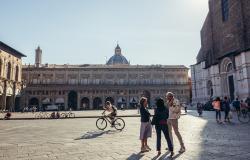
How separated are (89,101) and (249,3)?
4745 cm

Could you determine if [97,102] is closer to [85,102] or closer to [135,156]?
[85,102]

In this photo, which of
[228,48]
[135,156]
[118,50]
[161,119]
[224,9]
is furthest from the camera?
[118,50]

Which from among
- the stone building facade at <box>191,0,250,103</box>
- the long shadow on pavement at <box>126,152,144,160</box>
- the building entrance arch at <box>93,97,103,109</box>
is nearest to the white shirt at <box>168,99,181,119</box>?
the long shadow on pavement at <box>126,152,144,160</box>

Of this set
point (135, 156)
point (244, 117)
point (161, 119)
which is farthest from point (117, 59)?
point (135, 156)

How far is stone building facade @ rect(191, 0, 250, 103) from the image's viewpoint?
89.4ft

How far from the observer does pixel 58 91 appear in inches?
2525

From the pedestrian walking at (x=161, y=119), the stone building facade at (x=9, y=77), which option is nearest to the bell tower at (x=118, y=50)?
the stone building facade at (x=9, y=77)

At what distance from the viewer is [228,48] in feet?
100

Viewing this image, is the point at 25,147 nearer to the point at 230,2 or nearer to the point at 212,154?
the point at 212,154

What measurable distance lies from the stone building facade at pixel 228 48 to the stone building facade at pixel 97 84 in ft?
90.6

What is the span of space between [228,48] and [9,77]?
3736 cm

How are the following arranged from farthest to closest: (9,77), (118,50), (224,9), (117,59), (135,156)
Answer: (118,50) < (117,59) < (9,77) < (224,9) < (135,156)

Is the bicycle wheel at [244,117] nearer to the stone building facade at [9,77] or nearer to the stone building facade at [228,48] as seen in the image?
the stone building facade at [228,48]

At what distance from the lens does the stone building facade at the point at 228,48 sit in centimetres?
2725
